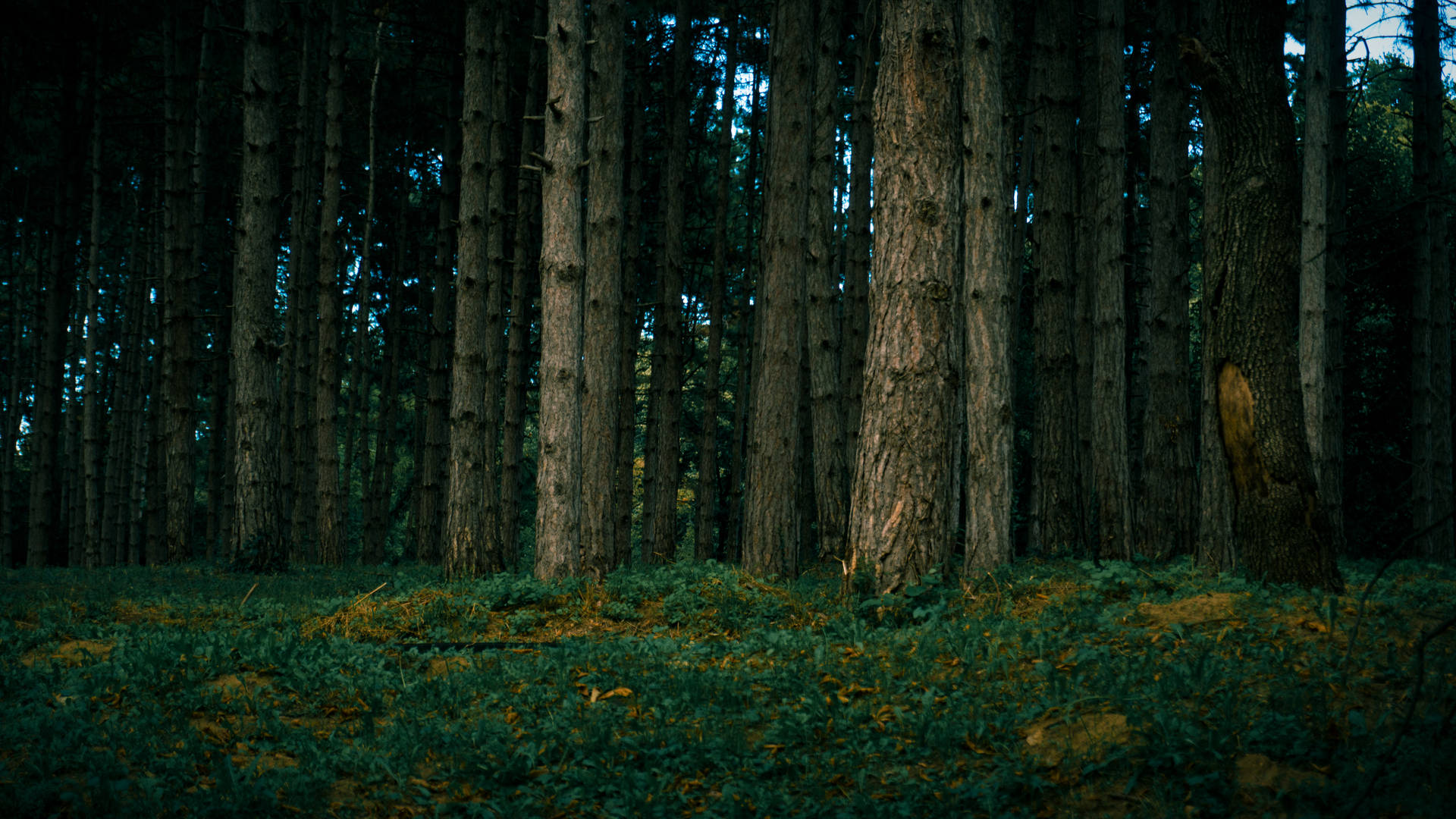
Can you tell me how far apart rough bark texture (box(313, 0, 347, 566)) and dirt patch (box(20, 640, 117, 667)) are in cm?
1036

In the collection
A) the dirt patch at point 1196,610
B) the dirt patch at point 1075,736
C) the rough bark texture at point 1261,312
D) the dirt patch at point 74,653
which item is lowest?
the dirt patch at point 74,653

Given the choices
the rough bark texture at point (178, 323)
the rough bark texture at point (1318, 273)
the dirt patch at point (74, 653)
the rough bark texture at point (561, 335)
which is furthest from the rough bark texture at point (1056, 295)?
the rough bark texture at point (178, 323)

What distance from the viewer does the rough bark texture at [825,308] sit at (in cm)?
1330

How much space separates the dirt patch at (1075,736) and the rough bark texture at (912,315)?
279cm

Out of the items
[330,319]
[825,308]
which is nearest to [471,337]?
[825,308]

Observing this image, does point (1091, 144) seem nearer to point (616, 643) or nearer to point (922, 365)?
point (922, 365)

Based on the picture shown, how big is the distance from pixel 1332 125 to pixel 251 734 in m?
17.2

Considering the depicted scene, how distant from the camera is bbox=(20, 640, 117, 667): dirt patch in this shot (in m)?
6.37

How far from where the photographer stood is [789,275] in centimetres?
1170

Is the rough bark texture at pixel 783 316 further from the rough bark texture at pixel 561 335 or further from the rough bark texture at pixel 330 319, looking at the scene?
the rough bark texture at pixel 330 319

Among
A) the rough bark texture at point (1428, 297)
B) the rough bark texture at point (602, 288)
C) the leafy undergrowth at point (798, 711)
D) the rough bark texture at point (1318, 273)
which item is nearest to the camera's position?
the leafy undergrowth at point (798, 711)

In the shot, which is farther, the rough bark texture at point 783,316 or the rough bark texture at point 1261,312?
the rough bark texture at point 783,316

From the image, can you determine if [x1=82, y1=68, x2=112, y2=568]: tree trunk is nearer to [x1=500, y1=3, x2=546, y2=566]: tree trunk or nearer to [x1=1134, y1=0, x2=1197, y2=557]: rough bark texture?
[x1=500, y1=3, x2=546, y2=566]: tree trunk

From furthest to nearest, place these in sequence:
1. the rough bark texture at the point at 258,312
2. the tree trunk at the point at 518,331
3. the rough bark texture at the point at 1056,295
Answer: the tree trunk at the point at 518,331
the rough bark texture at the point at 1056,295
the rough bark texture at the point at 258,312
